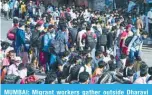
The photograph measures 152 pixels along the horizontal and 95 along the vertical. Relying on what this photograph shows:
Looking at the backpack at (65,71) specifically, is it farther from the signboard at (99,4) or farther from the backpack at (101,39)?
the signboard at (99,4)

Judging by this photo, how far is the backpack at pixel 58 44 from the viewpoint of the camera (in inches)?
556

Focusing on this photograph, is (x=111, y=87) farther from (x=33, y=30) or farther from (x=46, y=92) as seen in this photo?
(x=33, y=30)

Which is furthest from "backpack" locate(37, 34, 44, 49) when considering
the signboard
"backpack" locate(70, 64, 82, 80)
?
the signboard

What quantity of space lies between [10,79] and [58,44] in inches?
171

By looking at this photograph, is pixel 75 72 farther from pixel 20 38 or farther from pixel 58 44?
pixel 20 38

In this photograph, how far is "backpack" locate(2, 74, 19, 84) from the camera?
9852 mm

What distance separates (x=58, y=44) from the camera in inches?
559

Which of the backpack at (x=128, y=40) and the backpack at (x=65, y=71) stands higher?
the backpack at (x=128, y=40)

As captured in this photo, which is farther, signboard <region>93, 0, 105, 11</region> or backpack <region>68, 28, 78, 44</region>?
signboard <region>93, 0, 105, 11</region>

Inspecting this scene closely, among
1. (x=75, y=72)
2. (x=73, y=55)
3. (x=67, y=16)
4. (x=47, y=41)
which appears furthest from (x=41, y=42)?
(x=67, y=16)

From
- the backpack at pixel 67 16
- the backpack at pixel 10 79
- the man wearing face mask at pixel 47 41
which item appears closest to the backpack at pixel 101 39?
the man wearing face mask at pixel 47 41

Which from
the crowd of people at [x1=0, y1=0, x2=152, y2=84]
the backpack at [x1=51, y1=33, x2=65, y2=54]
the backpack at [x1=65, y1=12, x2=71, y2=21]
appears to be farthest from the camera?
the backpack at [x1=65, y1=12, x2=71, y2=21]

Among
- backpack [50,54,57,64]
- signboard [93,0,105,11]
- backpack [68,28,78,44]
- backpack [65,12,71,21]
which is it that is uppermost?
signboard [93,0,105,11]

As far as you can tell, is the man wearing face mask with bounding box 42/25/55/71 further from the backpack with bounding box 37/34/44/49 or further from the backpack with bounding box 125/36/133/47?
the backpack with bounding box 125/36/133/47
